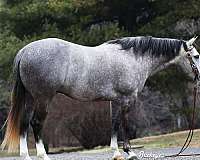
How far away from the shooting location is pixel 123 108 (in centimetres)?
808

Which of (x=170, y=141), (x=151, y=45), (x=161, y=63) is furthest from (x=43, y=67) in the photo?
(x=170, y=141)

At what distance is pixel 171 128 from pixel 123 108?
80.8ft

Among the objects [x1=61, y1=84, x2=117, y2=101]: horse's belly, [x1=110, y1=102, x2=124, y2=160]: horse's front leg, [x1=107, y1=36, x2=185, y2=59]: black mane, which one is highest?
[x1=107, y1=36, x2=185, y2=59]: black mane

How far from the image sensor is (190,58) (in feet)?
28.1

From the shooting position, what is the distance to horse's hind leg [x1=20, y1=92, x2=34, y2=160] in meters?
7.77

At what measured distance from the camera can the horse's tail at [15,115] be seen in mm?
7914

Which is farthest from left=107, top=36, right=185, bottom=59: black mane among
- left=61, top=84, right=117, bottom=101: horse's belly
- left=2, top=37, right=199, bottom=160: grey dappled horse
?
left=61, top=84, right=117, bottom=101: horse's belly

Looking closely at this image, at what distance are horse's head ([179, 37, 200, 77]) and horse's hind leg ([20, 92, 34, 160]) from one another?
2.65m

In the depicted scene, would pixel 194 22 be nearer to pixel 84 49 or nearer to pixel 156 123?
pixel 156 123

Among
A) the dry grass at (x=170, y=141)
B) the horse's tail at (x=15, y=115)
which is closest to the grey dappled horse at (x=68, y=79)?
the horse's tail at (x=15, y=115)

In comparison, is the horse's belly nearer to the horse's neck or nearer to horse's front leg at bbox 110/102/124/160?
horse's front leg at bbox 110/102/124/160

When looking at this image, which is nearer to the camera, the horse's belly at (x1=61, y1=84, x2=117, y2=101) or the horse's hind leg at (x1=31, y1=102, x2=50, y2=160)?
the horse's hind leg at (x1=31, y1=102, x2=50, y2=160)

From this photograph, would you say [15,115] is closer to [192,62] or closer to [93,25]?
[192,62]

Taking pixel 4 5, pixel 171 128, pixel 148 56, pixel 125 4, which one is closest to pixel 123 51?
pixel 148 56
